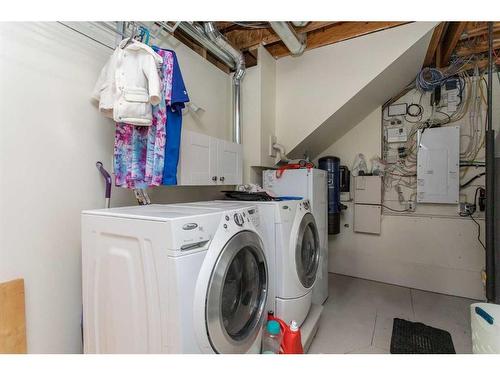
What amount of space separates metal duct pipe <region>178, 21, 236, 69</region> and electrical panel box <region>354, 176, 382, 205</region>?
2.14 m

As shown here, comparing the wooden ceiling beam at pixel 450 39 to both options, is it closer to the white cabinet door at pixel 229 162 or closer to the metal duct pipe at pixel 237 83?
the metal duct pipe at pixel 237 83

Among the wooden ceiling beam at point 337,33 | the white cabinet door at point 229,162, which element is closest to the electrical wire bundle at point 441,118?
the wooden ceiling beam at point 337,33

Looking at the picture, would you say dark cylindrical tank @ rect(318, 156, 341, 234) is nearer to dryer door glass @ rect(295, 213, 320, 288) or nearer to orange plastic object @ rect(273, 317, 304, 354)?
dryer door glass @ rect(295, 213, 320, 288)

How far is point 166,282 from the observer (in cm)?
91

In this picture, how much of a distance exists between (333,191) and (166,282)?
2.54 metres

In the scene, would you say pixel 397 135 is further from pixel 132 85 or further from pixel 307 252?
pixel 132 85

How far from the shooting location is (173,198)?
6.70 feet

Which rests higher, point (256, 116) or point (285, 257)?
point (256, 116)

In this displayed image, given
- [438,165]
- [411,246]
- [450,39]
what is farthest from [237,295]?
[450,39]

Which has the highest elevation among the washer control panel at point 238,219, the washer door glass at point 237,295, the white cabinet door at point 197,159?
the white cabinet door at point 197,159

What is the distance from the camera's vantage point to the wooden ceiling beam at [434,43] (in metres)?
2.16

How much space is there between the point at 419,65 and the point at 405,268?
2400 mm
